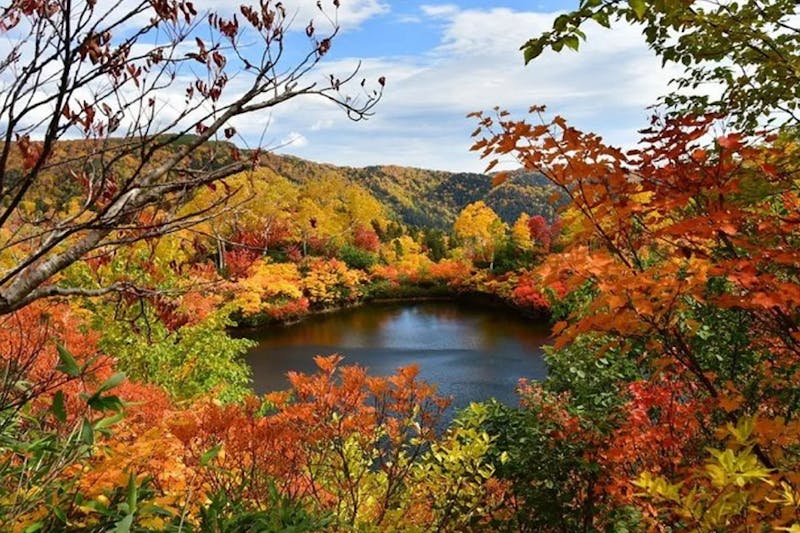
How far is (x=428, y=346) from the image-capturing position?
17469 millimetres

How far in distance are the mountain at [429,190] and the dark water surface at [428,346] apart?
41670 millimetres

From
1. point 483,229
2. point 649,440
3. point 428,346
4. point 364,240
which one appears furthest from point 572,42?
point 364,240

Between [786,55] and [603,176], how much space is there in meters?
1.08

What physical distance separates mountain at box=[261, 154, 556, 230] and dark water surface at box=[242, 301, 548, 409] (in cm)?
4167

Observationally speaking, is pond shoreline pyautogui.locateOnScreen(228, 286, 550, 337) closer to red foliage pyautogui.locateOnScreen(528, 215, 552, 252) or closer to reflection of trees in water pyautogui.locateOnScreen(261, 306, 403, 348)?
reflection of trees in water pyautogui.locateOnScreen(261, 306, 403, 348)

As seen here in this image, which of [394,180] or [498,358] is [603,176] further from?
[394,180]

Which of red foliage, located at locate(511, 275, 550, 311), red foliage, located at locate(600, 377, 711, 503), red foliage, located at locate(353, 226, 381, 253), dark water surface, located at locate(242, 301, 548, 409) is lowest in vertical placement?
dark water surface, located at locate(242, 301, 548, 409)

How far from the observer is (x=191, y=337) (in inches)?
342

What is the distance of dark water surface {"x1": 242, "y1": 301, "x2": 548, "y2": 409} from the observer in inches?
519

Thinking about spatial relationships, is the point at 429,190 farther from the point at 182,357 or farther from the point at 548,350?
the point at 548,350

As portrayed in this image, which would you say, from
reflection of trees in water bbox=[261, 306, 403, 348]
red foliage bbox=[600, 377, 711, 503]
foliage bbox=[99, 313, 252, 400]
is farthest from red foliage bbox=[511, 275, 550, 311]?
red foliage bbox=[600, 377, 711, 503]

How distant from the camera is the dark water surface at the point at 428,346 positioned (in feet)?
43.2

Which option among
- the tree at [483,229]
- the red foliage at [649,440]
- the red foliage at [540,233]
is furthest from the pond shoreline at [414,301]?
the red foliage at [649,440]

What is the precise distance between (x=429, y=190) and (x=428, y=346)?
229ft
